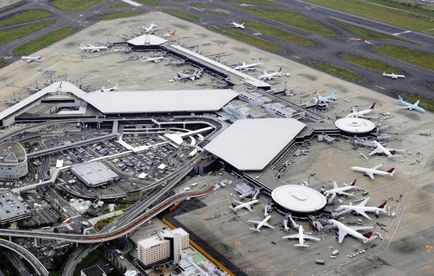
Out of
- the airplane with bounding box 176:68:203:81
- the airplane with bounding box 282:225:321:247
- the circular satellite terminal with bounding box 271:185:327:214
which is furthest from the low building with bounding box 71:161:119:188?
the airplane with bounding box 176:68:203:81

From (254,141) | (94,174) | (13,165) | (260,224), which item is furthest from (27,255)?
(254,141)

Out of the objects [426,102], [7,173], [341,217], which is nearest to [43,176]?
[7,173]

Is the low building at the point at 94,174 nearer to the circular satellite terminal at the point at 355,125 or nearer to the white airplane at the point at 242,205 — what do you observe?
the white airplane at the point at 242,205

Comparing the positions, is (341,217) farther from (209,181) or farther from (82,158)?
(82,158)

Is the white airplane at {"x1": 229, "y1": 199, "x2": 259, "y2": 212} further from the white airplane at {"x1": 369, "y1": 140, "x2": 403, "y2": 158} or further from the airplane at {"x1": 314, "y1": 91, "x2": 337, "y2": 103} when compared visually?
the airplane at {"x1": 314, "y1": 91, "x2": 337, "y2": 103}

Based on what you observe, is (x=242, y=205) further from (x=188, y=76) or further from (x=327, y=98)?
(x=188, y=76)

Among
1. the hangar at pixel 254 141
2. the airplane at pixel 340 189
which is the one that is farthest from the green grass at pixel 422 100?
the airplane at pixel 340 189
